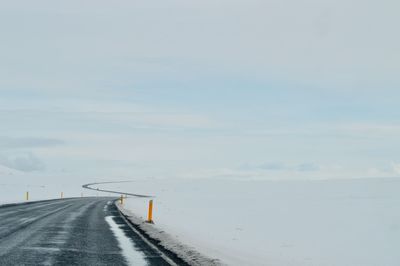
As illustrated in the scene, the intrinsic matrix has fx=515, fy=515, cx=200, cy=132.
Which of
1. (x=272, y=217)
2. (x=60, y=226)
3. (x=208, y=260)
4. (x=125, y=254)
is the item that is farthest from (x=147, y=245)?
(x=272, y=217)

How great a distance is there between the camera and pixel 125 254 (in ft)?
39.0

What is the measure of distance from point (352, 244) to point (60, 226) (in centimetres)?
1091

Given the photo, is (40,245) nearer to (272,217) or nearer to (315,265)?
(315,265)

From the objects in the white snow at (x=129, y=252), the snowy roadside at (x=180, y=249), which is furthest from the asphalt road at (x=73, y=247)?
the snowy roadside at (x=180, y=249)

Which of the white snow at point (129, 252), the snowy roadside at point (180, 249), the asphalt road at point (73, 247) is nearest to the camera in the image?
the asphalt road at point (73, 247)

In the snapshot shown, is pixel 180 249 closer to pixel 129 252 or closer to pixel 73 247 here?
pixel 129 252

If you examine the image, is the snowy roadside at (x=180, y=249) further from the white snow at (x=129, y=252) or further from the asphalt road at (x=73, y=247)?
the white snow at (x=129, y=252)

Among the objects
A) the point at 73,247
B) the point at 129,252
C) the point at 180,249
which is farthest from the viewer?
the point at 180,249

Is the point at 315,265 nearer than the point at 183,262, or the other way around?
the point at 183,262

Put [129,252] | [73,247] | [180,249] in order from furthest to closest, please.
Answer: [180,249] < [73,247] < [129,252]

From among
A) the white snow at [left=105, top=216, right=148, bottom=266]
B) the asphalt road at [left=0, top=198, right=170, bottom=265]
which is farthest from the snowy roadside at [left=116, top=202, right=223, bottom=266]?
the white snow at [left=105, top=216, right=148, bottom=266]

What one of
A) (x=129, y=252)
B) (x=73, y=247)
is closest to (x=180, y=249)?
(x=129, y=252)

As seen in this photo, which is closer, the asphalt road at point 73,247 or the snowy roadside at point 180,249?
the asphalt road at point 73,247

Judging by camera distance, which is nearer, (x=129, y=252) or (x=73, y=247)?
(x=129, y=252)
